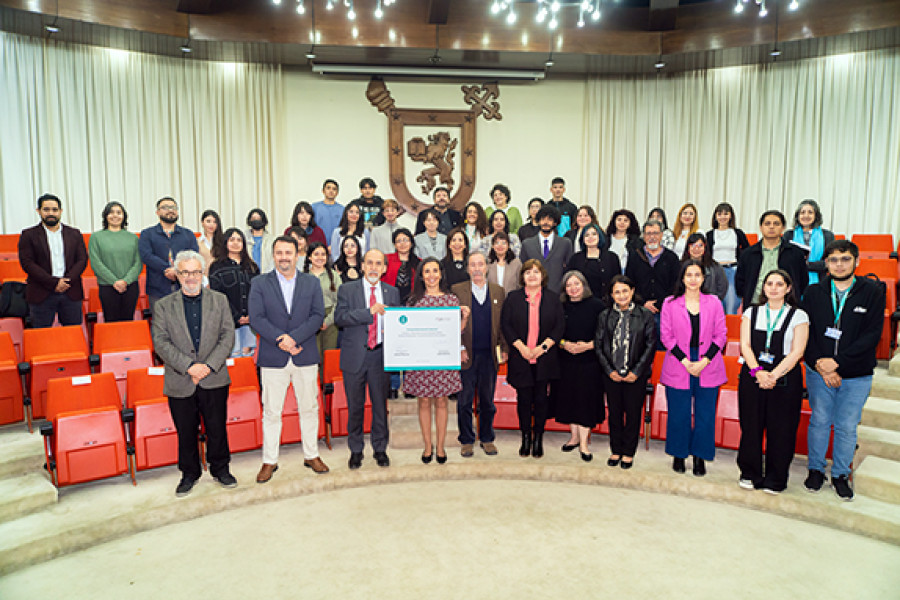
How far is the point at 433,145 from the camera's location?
9.31 metres

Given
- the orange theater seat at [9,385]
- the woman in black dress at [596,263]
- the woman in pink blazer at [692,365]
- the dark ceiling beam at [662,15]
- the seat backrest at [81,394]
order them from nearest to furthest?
the seat backrest at [81,394] < the woman in pink blazer at [692,365] < the orange theater seat at [9,385] < the woman in black dress at [596,263] < the dark ceiling beam at [662,15]

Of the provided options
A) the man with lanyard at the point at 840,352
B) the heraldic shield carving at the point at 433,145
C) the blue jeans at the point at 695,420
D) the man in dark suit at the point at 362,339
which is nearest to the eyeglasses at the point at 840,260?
the man with lanyard at the point at 840,352

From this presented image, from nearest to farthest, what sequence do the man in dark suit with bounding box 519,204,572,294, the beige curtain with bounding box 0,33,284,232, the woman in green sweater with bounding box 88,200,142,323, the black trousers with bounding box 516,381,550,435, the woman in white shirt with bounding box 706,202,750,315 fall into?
the black trousers with bounding box 516,381,550,435
the woman in green sweater with bounding box 88,200,142,323
the man in dark suit with bounding box 519,204,572,294
the woman in white shirt with bounding box 706,202,750,315
the beige curtain with bounding box 0,33,284,232

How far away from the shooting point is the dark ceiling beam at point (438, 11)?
7.63 metres

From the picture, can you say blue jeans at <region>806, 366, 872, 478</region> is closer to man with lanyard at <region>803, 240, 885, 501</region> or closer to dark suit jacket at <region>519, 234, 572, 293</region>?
man with lanyard at <region>803, 240, 885, 501</region>

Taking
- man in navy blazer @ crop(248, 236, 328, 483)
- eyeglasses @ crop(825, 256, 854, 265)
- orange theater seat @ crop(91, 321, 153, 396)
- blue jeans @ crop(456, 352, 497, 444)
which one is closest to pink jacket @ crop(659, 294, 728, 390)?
eyeglasses @ crop(825, 256, 854, 265)

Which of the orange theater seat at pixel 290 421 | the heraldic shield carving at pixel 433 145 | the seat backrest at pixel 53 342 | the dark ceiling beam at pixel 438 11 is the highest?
the dark ceiling beam at pixel 438 11

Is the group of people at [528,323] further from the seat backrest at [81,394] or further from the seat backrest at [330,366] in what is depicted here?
the seat backrest at [81,394]

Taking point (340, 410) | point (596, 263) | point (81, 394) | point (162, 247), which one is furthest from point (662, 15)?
point (81, 394)

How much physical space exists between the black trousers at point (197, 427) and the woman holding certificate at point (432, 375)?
142 cm

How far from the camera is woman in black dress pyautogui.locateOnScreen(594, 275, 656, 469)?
445 centimetres

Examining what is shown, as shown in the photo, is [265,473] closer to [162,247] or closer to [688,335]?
[162,247]

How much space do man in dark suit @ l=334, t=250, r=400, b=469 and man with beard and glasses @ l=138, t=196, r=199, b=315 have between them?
212 cm

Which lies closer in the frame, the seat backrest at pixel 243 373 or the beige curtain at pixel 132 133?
the seat backrest at pixel 243 373
